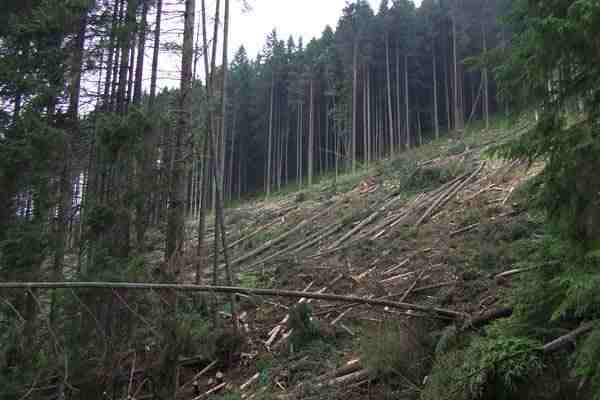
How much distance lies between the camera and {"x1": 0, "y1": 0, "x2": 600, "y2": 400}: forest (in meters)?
3.32

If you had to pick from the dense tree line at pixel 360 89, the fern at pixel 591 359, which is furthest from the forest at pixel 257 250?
the dense tree line at pixel 360 89

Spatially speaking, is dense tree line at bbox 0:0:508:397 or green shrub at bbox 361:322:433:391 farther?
dense tree line at bbox 0:0:508:397

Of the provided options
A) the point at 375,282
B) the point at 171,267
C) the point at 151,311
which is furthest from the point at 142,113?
the point at 375,282

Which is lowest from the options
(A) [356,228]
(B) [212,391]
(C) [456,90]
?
(B) [212,391]

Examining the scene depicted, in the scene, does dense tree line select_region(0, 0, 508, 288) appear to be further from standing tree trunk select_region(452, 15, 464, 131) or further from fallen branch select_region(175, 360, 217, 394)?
standing tree trunk select_region(452, 15, 464, 131)

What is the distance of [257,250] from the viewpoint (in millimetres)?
12820

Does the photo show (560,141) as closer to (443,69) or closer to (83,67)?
(83,67)

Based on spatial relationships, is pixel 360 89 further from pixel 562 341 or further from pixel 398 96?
pixel 562 341

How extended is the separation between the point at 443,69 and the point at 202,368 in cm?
3881

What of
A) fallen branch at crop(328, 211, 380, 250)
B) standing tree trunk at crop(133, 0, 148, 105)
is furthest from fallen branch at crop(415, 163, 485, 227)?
standing tree trunk at crop(133, 0, 148, 105)

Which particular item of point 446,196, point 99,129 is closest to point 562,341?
point 99,129

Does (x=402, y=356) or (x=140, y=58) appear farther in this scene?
(x=140, y=58)

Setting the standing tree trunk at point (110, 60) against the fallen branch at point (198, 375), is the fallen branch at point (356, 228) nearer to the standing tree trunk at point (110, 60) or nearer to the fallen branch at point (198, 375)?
the fallen branch at point (198, 375)

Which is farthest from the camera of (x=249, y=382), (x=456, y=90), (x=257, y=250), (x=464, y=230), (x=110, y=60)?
(x=456, y=90)
